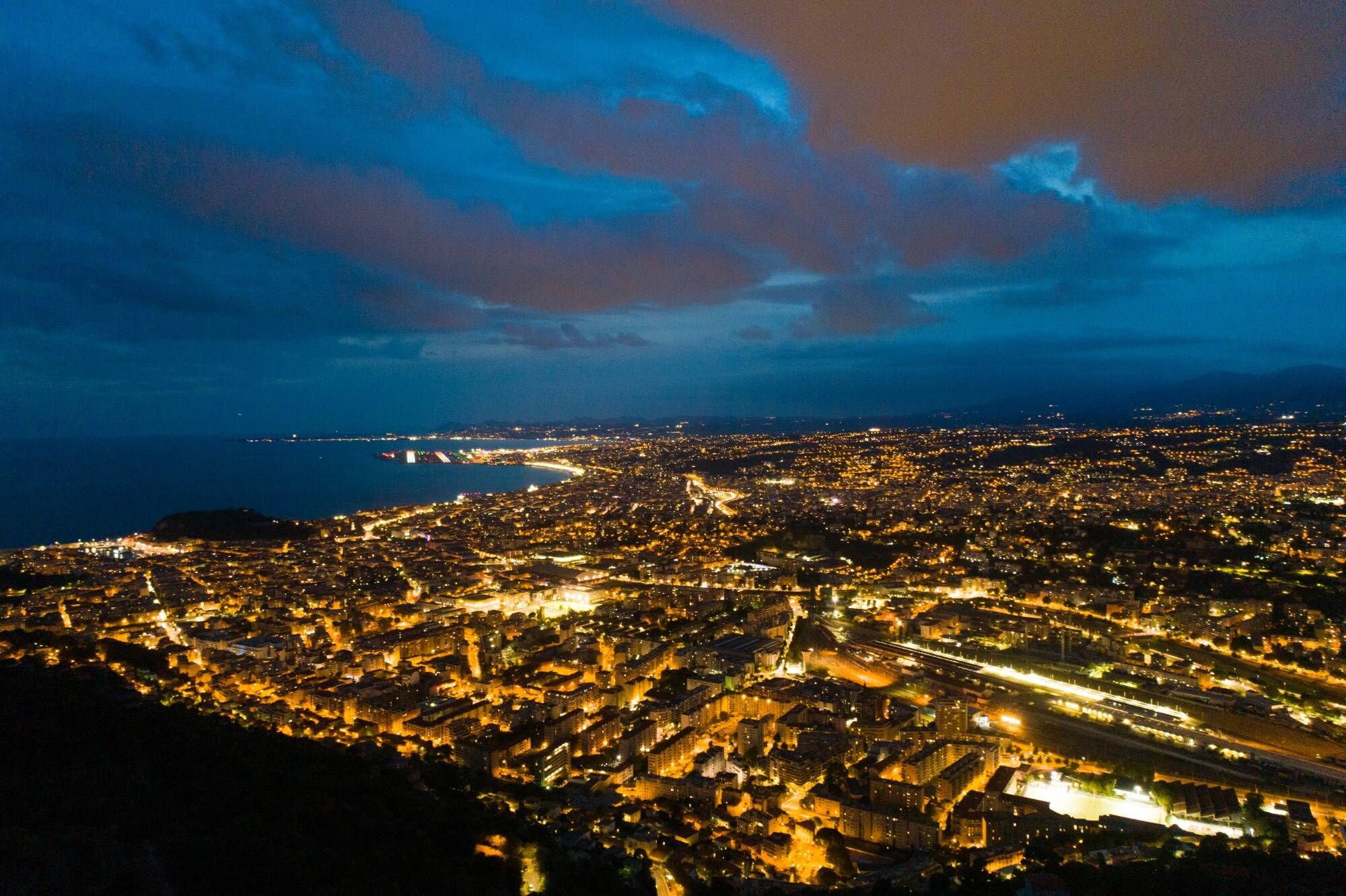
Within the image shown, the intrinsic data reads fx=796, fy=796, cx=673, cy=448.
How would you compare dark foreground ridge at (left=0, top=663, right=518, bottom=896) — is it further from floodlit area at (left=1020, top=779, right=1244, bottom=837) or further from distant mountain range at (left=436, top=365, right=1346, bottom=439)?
distant mountain range at (left=436, top=365, right=1346, bottom=439)

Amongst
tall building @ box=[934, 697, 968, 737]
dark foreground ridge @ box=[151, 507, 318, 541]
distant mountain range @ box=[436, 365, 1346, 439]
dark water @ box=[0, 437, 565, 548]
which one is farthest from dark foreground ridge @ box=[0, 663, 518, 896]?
distant mountain range @ box=[436, 365, 1346, 439]

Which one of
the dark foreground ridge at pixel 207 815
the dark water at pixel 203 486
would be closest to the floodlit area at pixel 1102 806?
the dark foreground ridge at pixel 207 815

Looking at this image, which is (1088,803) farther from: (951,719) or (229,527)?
(229,527)

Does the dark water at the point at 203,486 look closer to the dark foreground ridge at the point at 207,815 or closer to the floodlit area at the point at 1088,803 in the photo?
the dark foreground ridge at the point at 207,815

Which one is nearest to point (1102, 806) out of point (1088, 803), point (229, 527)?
point (1088, 803)

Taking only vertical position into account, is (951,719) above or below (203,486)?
below

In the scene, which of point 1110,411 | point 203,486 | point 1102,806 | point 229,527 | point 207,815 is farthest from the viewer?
point 1110,411
